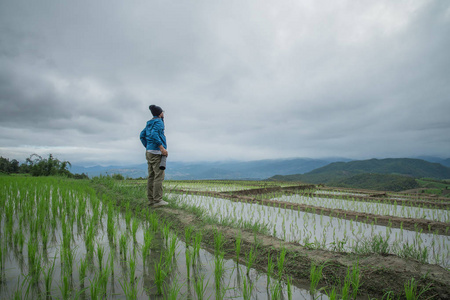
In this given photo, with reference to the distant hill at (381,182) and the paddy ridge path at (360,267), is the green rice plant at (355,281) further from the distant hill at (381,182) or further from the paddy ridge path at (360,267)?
the distant hill at (381,182)

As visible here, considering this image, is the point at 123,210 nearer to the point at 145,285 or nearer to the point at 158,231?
the point at 158,231

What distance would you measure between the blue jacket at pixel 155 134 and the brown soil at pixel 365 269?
7.31ft

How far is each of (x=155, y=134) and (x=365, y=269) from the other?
11.6 ft

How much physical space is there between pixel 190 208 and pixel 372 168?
108m

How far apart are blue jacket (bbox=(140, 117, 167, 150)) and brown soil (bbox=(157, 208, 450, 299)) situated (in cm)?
223

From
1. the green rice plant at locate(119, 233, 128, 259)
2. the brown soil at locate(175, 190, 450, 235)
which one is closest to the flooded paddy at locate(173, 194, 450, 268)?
the brown soil at locate(175, 190, 450, 235)

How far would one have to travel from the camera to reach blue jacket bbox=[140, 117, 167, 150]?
3.93 m

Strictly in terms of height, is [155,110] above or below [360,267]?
above

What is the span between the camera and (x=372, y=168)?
91.0 metres

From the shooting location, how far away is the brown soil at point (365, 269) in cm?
165

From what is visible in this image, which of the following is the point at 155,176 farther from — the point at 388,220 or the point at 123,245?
the point at 388,220

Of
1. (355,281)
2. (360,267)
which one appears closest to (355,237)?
(360,267)

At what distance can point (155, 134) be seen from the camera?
12.9 feet

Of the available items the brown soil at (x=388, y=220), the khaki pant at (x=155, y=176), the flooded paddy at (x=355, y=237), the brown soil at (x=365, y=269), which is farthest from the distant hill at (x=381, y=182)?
the khaki pant at (x=155, y=176)
